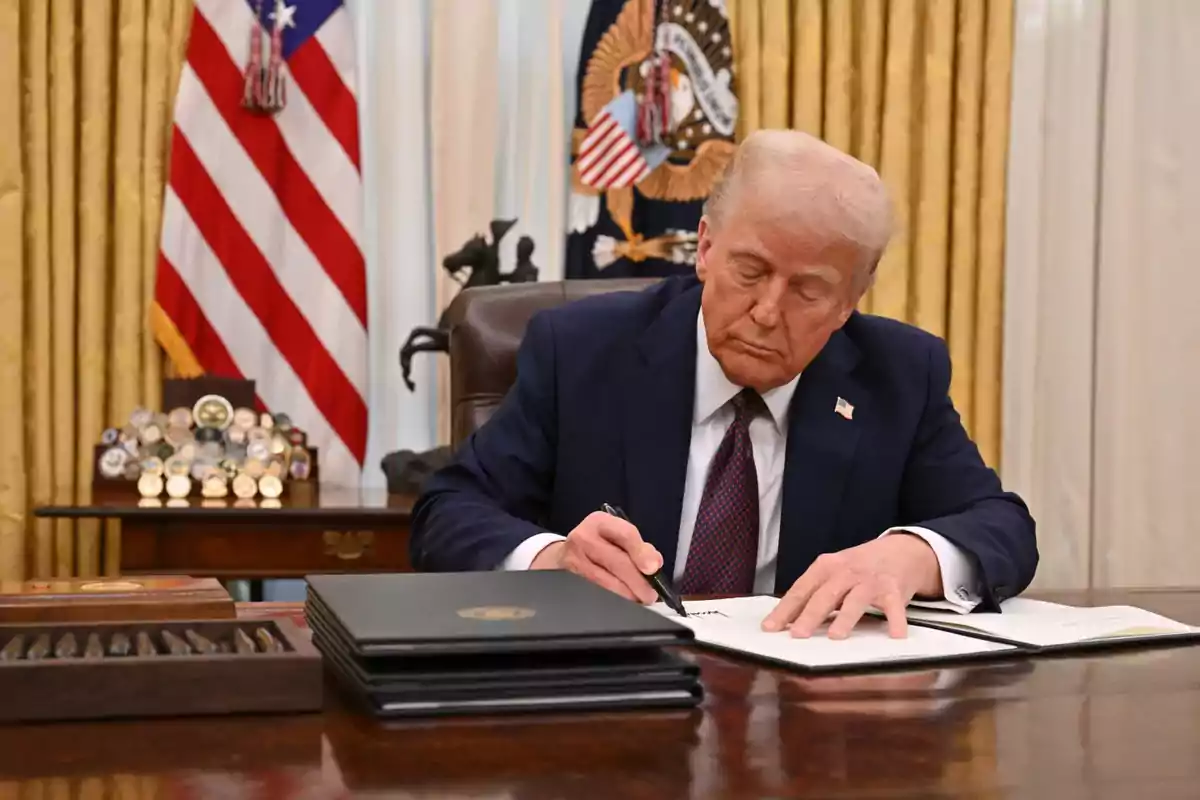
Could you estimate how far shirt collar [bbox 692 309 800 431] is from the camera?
6.37 feet

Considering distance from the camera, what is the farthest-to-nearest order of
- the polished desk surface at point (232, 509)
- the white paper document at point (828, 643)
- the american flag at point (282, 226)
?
the american flag at point (282, 226) < the polished desk surface at point (232, 509) < the white paper document at point (828, 643)

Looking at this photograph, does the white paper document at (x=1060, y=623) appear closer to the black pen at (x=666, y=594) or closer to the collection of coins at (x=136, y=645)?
the black pen at (x=666, y=594)

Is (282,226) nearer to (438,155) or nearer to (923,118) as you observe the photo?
(438,155)

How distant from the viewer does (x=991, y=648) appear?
1235 mm

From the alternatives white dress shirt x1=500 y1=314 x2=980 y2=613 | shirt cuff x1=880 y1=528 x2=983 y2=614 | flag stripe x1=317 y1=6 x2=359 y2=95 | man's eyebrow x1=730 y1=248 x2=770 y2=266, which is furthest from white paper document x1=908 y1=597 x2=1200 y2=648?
flag stripe x1=317 y1=6 x2=359 y2=95

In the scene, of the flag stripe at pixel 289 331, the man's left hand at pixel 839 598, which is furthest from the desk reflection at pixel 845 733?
the flag stripe at pixel 289 331

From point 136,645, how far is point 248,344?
2.70 m

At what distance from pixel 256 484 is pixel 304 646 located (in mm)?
2183

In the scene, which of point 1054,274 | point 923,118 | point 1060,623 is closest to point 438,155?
point 923,118

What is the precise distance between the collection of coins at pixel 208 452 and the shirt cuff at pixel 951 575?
1818 mm

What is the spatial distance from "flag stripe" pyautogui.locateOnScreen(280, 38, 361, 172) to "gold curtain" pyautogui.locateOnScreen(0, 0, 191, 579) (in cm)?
30

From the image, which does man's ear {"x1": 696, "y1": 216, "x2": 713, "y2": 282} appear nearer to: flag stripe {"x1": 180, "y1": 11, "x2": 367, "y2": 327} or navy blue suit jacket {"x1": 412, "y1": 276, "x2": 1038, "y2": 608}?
navy blue suit jacket {"x1": 412, "y1": 276, "x2": 1038, "y2": 608}

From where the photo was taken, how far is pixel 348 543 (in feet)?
9.52

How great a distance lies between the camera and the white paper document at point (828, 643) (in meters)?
1.16
